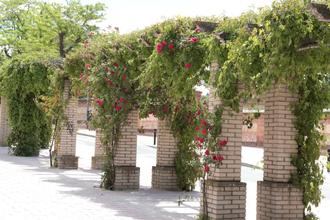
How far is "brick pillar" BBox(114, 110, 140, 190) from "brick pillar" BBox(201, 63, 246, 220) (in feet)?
14.6

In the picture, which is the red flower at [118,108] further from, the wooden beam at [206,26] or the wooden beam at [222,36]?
the wooden beam at [222,36]

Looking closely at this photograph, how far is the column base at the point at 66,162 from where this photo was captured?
56.2 feet

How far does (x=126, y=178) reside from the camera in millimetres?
12211

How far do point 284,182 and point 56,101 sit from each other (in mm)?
10832

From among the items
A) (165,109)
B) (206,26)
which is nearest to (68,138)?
(165,109)

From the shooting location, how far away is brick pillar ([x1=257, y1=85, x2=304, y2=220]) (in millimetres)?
7934

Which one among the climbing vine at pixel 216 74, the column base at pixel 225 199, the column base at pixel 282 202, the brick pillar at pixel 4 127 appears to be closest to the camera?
the climbing vine at pixel 216 74

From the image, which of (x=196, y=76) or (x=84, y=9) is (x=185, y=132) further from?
(x=84, y=9)

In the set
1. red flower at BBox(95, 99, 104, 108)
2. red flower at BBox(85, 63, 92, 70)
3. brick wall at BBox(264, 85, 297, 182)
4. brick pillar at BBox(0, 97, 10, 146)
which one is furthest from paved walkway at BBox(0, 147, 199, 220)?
brick pillar at BBox(0, 97, 10, 146)

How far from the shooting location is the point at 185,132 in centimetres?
1210

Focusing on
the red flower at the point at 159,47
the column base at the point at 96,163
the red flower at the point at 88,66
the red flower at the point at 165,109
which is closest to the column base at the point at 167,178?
the red flower at the point at 165,109

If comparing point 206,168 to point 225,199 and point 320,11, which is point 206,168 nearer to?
point 225,199

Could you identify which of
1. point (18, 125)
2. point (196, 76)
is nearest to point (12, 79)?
point (18, 125)

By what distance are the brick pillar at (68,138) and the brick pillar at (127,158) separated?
5305 millimetres
